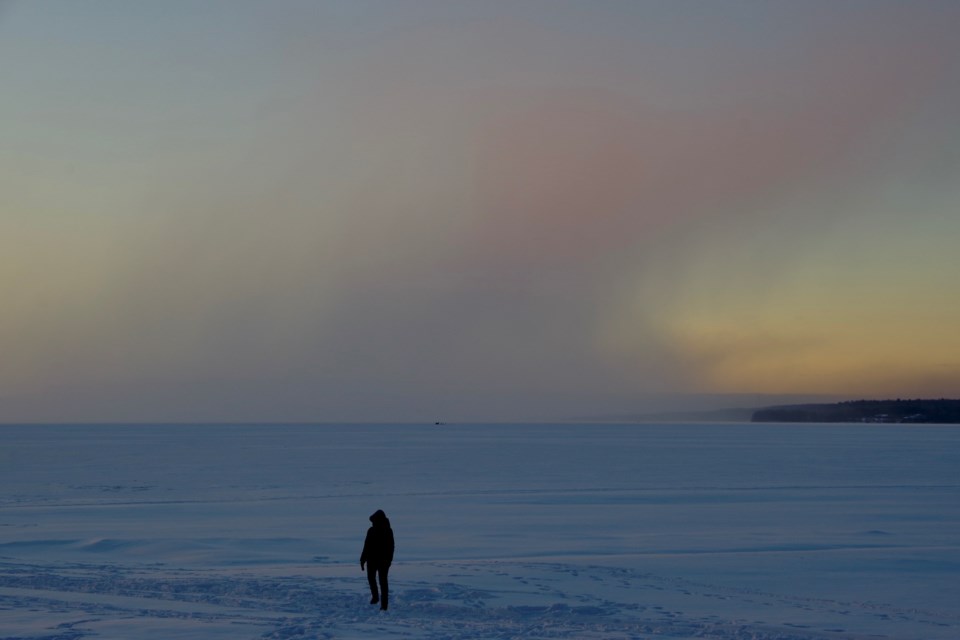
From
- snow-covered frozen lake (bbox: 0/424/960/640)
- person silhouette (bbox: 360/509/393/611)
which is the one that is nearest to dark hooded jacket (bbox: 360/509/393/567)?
person silhouette (bbox: 360/509/393/611)

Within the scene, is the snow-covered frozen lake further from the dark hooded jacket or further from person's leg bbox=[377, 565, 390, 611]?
the dark hooded jacket

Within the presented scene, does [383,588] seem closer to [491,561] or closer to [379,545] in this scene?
[379,545]

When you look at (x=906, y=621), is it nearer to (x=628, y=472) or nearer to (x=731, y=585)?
(x=731, y=585)

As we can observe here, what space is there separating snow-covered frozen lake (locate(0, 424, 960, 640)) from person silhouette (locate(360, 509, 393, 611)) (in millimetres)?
260

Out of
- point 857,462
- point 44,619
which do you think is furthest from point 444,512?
point 857,462

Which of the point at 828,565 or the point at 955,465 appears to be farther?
the point at 955,465

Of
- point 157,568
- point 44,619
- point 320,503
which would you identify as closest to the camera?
point 44,619

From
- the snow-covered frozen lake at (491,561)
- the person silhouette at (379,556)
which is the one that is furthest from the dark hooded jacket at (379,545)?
the snow-covered frozen lake at (491,561)

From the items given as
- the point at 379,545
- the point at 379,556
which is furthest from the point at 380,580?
the point at 379,545

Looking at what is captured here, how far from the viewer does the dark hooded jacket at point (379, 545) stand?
1225cm

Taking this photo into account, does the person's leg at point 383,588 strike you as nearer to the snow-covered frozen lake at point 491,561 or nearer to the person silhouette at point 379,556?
the person silhouette at point 379,556

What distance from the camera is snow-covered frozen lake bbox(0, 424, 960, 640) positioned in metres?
11.3

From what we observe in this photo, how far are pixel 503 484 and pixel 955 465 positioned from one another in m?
26.6

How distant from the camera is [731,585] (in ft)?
45.6
